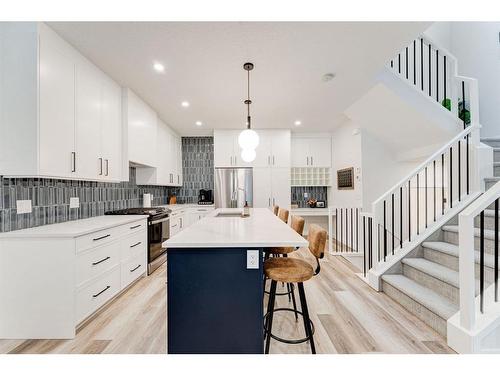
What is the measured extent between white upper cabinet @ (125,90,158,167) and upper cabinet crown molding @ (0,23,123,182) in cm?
74

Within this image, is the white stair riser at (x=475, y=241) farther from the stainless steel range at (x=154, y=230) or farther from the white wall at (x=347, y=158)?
the stainless steel range at (x=154, y=230)

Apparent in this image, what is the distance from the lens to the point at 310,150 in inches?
222

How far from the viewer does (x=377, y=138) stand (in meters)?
4.38

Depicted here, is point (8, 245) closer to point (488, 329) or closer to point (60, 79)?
point (60, 79)

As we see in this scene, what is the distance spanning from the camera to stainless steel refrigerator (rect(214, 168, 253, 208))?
16.8 feet

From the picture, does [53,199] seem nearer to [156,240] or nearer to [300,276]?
[156,240]

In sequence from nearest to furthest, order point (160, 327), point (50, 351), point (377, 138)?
point (50, 351) → point (160, 327) → point (377, 138)

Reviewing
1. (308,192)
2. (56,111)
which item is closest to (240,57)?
(56,111)

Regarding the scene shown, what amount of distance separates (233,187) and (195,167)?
1329 millimetres

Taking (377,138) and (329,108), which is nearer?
(329,108)

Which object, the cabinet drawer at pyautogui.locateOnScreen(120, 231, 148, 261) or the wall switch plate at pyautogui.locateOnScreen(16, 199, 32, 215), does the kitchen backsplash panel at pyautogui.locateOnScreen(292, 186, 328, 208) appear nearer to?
the cabinet drawer at pyautogui.locateOnScreen(120, 231, 148, 261)

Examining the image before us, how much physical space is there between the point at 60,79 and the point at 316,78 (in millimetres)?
2710
